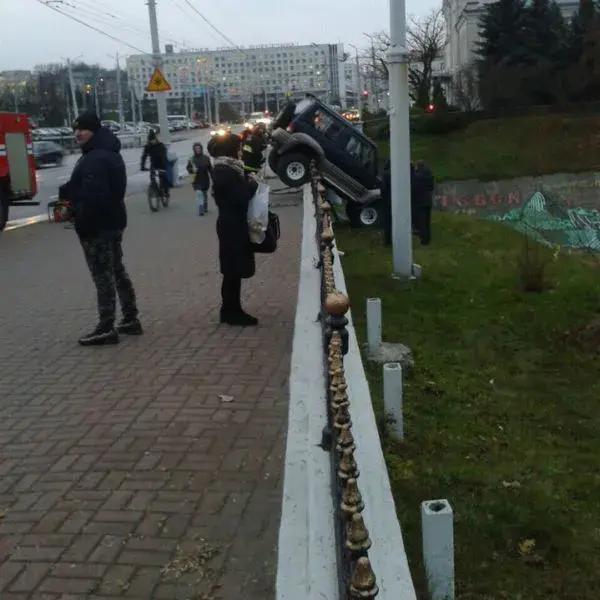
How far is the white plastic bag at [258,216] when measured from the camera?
26.3ft

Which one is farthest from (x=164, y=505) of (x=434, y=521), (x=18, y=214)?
(x=18, y=214)

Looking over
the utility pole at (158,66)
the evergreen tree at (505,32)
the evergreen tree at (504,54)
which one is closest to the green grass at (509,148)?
the evergreen tree at (504,54)

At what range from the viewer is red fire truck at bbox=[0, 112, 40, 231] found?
19141 millimetres

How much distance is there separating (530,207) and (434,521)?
1613 inches

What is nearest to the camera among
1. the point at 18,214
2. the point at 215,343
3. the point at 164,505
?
the point at 164,505

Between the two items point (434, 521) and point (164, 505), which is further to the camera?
point (164, 505)

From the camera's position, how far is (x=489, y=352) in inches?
390

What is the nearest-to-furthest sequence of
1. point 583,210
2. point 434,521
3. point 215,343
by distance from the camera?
1. point 434,521
2. point 215,343
3. point 583,210

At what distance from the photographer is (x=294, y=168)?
21.0 m

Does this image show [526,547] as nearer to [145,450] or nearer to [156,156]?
[145,450]

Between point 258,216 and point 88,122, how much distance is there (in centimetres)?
175

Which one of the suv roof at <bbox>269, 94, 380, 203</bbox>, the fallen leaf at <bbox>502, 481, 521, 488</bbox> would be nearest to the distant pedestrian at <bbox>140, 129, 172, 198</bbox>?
the suv roof at <bbox>269, 94, 380, 203</bbox>

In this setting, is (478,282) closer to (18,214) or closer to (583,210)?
(18,214)

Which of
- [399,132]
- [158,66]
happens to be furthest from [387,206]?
[158,66]
